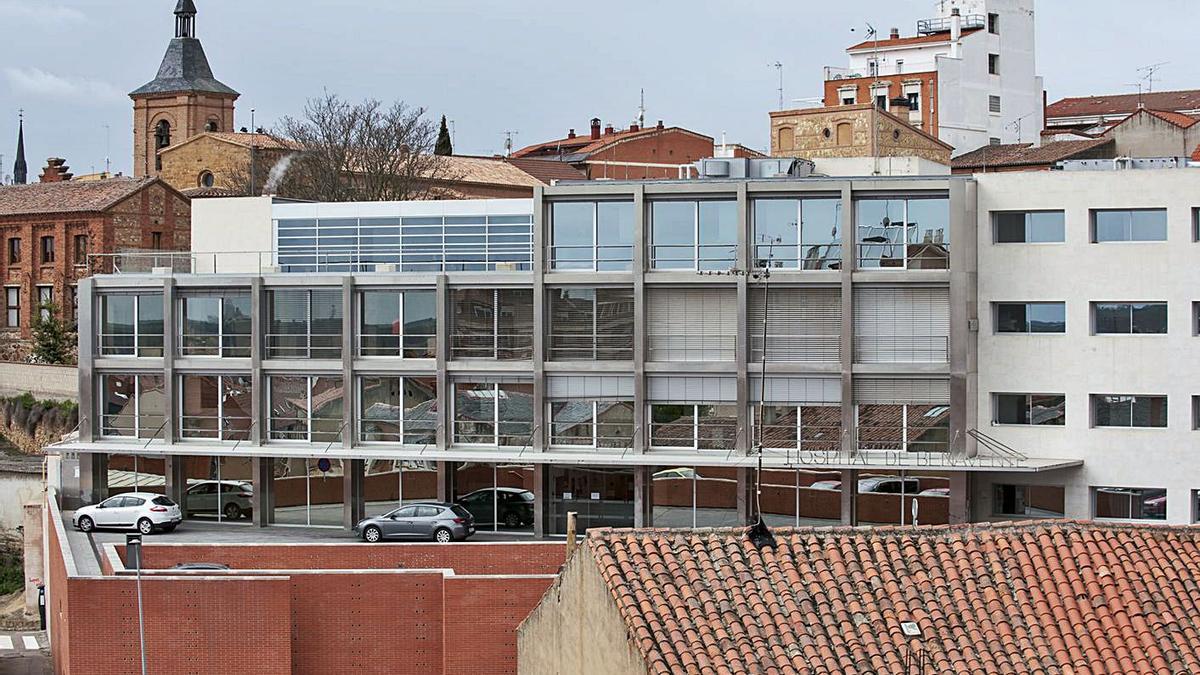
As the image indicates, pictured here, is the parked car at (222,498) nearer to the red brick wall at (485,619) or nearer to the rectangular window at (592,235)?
the rectangular window at (592,235)

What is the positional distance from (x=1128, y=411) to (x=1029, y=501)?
3254 millimetres

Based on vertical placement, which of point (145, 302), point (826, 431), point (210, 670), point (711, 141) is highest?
point (711, 141)

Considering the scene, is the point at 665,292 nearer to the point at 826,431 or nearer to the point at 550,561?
the point at 826,431

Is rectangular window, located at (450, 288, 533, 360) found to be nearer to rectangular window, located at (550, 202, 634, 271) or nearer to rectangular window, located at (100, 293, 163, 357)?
rectangular window, located at (550, 202, 634, 271)

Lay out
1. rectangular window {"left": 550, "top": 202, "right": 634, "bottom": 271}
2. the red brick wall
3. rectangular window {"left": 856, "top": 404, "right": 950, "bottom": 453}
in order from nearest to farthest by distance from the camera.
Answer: the red brick wall → rectangular window {"left": 856, "top": 404, "right": 950, "bottom": 453} → rectangular window {"left": 550, "top": 202, "right": 634, "bottom": 271}

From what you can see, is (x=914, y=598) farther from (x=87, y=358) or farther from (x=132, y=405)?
(x=87, y=358)

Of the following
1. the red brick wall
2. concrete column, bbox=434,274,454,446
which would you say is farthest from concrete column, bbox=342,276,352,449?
the red brick wall

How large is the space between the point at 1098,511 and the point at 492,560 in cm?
1532

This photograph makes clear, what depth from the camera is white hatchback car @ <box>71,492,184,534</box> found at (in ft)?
154

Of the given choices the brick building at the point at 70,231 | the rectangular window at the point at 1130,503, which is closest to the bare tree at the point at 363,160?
the brick building at the point at 70,231

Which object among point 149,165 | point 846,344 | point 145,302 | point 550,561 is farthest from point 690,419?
point 149,165

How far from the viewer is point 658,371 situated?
4569 cm

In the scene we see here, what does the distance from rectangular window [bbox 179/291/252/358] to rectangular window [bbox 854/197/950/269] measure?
640 inches

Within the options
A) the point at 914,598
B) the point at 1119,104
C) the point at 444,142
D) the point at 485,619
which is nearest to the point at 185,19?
the point at 444,142
